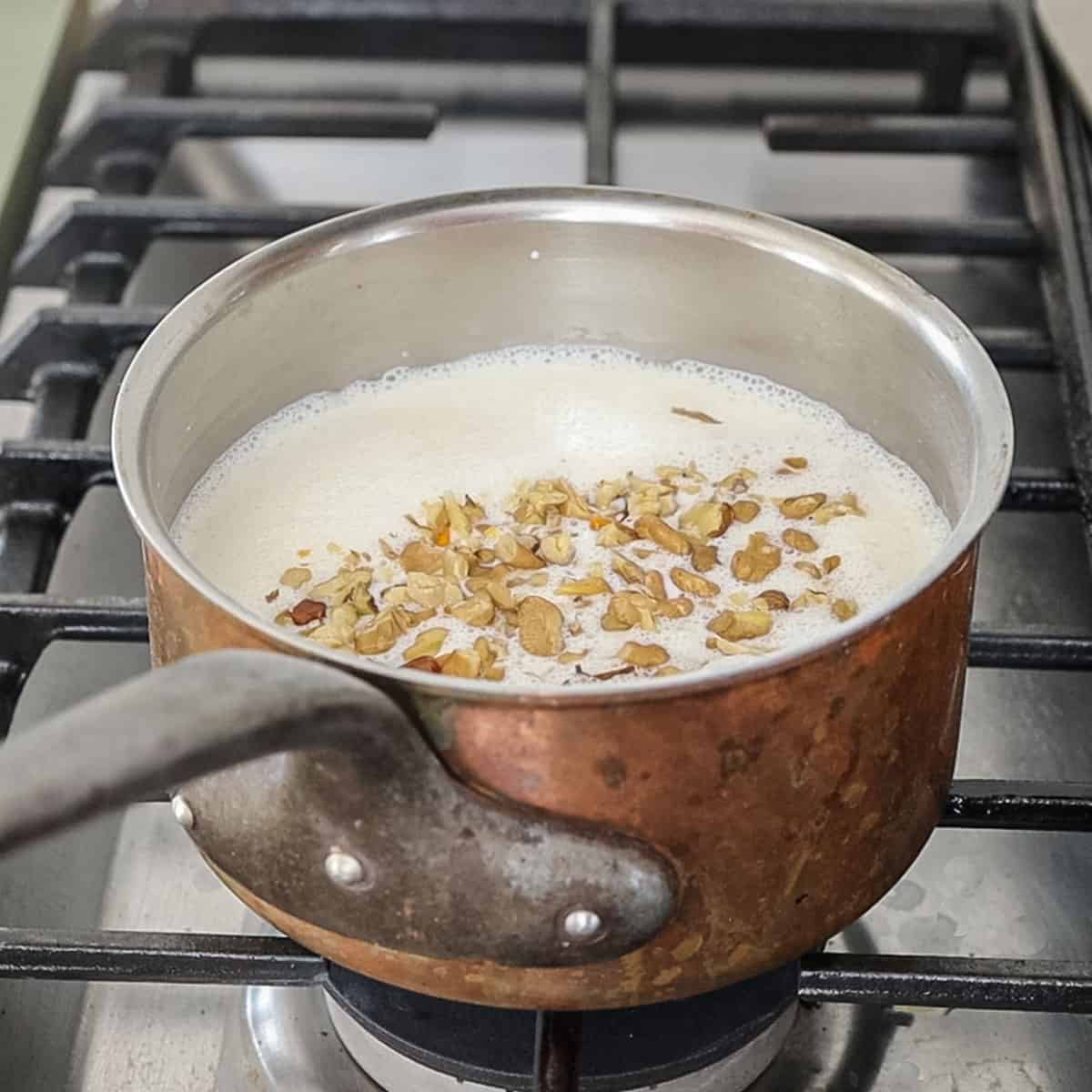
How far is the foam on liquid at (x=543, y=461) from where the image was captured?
0.63m

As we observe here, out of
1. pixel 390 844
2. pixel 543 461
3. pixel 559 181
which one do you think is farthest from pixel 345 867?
pixel 559 181

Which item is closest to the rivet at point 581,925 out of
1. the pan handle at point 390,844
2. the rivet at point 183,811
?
the pan handle at point 390,844

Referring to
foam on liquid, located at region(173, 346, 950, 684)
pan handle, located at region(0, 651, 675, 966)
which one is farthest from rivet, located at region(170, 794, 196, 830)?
foam on liquid, located at region(173, 346, 950, 684)

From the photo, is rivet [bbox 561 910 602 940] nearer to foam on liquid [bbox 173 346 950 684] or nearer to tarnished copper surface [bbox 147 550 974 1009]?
tarnished copper surface [bbox 147 550 974 1009]

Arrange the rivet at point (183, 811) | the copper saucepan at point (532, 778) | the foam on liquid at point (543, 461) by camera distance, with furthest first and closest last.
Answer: the foam on liquid at point (543, 461) < the rivet at point (183, 811) < the copper saucepan at point (532, 778)

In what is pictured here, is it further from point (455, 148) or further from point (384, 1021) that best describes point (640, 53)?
point (384, 1021)

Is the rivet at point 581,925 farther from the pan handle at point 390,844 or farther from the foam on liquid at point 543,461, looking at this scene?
the foam on liquid at point 543,461

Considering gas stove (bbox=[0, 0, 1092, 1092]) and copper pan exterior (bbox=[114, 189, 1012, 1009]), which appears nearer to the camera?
copper pan exterior (bbox=[114, 189, 1012, 1009])

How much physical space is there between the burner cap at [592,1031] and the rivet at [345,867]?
4.3 inches

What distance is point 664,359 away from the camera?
0.75m

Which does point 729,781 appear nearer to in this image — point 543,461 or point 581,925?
point 581,925

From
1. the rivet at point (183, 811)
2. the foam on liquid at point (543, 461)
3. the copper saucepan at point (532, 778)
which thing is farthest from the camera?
the foam on liquid at point (543, 461)

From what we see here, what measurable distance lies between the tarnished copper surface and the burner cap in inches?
2.0

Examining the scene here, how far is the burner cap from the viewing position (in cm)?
54
